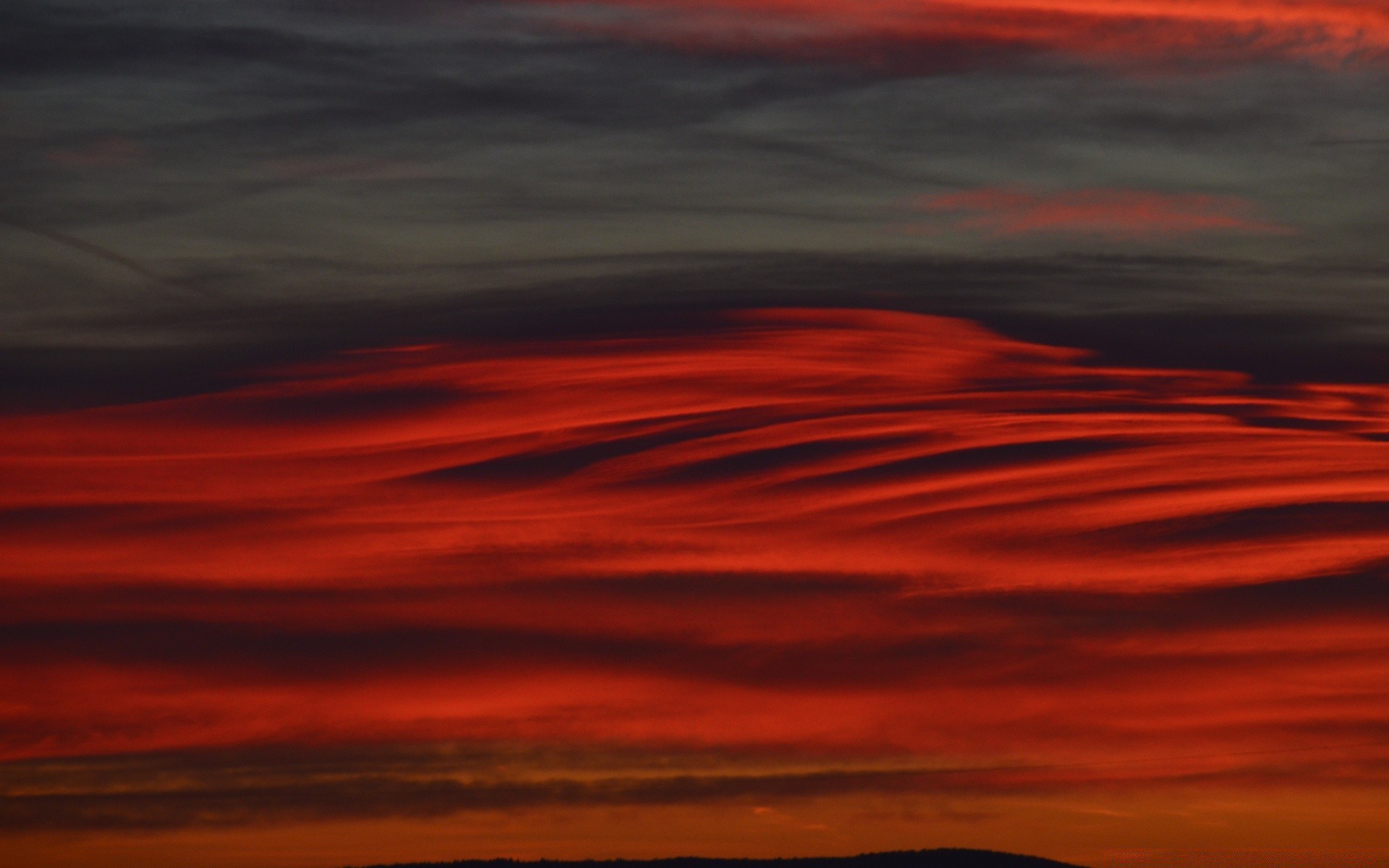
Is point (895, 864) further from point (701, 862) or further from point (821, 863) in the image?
point (701, 862)

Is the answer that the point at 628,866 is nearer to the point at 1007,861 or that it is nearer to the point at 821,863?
the point at 821,863

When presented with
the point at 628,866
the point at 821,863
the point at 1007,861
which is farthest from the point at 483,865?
the point at 1007,861

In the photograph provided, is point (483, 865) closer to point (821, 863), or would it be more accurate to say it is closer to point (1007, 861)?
point (821, 863)

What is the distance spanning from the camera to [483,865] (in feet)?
101

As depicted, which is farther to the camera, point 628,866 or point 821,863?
point 628,866

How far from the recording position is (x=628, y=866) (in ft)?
106

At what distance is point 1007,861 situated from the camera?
102 feet

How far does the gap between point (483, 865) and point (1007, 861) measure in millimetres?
9033

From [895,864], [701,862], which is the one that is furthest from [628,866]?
[895,864]

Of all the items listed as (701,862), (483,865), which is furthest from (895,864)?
(483,865)

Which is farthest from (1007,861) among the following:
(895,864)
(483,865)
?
(483,865)

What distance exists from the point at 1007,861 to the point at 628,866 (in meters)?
6.71

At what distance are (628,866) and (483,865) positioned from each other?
2807mm

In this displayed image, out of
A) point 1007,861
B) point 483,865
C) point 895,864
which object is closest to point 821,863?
point 895,864
